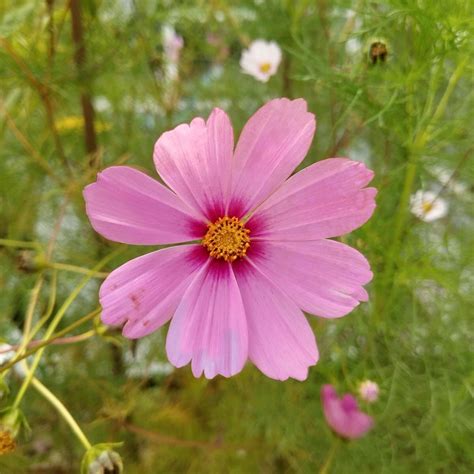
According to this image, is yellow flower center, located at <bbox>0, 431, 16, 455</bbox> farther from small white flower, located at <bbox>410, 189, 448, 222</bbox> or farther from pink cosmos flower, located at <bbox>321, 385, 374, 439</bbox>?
small white flower, located at <bbox>410, 189, 448, 222</bbox>

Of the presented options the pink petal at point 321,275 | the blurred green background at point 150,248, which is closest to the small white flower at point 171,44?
the blurred green background at point 150,248

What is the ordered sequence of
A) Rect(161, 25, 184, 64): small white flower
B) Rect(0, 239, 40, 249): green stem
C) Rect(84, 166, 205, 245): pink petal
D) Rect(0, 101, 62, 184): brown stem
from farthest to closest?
Rect(161, 25, 184, 64): small white flower
Rect(0, 101, 62, 184): brown stem
Rect(0, 239, 40, 249): green stem
Rect(84, 166, 205, 245): pink petal

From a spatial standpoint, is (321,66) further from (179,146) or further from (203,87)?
(203,87)

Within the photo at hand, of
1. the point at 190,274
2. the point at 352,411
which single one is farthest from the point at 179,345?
the point at 352,411

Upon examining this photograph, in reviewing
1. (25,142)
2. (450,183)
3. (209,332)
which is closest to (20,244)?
(25,142)

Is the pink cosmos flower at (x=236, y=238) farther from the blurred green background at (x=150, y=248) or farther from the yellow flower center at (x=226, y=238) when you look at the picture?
the blurred green background at (x=150, y=248)

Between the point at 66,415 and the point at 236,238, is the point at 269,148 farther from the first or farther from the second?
the point at 66,415

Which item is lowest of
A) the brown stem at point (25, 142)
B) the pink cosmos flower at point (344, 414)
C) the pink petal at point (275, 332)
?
the pink cosmos flower at point (344, 414)

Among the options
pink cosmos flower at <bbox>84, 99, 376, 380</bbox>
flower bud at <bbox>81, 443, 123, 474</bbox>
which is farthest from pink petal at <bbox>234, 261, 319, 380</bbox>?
flower bud at <bbox>81, 443, 123, 474</bbox>
